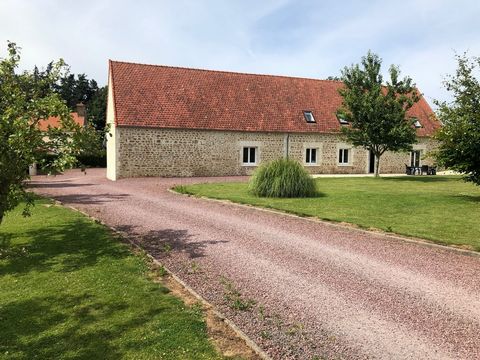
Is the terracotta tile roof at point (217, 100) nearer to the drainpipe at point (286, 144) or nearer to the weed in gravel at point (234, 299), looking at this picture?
the drainpipe at point (286, 144)

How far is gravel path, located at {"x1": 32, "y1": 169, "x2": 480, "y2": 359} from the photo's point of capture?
4438mm

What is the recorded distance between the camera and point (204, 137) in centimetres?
2622

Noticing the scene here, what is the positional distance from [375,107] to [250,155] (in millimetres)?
8608

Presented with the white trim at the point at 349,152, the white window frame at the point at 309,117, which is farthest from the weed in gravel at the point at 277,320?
the white trim at the point at 349,152

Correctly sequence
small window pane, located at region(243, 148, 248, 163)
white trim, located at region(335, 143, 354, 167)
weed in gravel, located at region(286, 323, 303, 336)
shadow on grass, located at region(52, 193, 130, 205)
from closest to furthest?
weed in gravel, located at region(286, 323, 303, 336) → shadow on grass, located at region(52, 193, 130, 205) → small window pane, located at region(243, 148, 248, 163) → white trim, located at region(335, 143, 354, 167)

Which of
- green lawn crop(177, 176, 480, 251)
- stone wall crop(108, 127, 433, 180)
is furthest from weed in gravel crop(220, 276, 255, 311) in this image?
stone wall crop(108, 127, 433, 180)

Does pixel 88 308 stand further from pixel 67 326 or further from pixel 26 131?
pixel 26 131

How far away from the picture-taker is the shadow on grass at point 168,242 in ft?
26.1

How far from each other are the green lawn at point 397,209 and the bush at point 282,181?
525 millimetres

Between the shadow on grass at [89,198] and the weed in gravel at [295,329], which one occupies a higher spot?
the shadow on grass at [89,198]

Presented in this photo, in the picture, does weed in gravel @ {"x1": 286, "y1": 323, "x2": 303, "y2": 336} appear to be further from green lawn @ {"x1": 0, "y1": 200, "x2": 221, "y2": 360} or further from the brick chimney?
the brick chimney

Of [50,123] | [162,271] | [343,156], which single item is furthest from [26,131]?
[50,123]

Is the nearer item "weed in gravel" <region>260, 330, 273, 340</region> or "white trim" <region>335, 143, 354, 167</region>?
"weed in gravel" <region>260, 330, 273, 340</region>

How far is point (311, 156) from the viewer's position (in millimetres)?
29266
